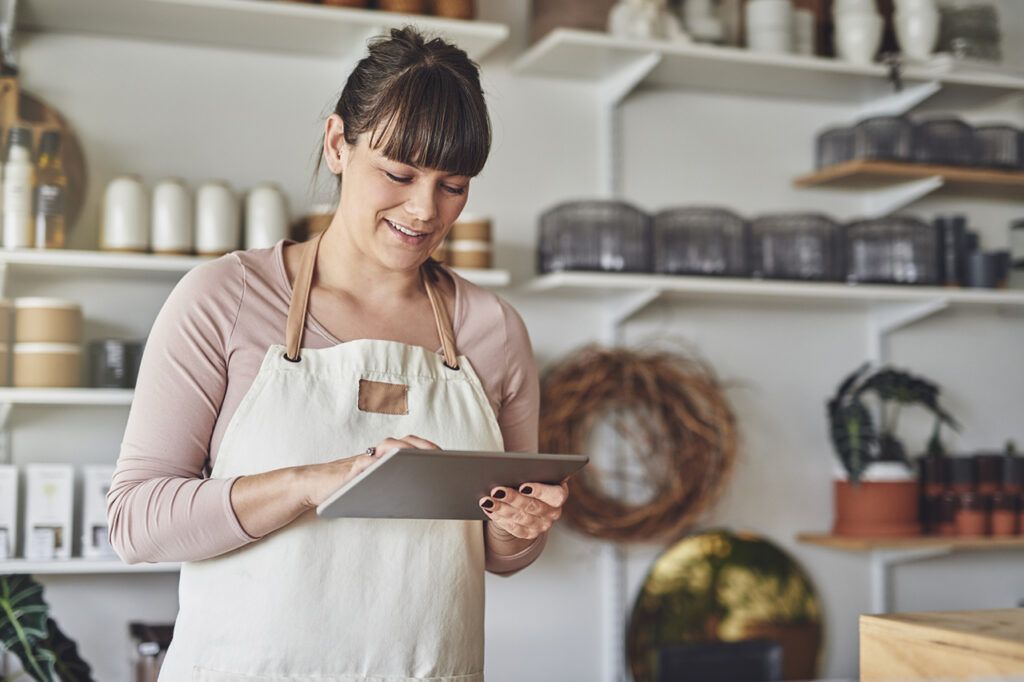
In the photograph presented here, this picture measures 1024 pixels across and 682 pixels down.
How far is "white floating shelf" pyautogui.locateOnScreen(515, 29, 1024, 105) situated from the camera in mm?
2605

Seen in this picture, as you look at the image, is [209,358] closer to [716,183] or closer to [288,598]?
[288,598]

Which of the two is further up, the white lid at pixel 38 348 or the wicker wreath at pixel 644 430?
the white lid at pixel 38 348

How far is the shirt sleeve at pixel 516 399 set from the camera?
1521mm

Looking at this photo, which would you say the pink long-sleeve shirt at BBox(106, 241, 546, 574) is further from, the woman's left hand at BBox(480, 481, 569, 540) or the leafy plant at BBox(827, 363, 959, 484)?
the leafy plant at BBox(827, 363, 959, 484)

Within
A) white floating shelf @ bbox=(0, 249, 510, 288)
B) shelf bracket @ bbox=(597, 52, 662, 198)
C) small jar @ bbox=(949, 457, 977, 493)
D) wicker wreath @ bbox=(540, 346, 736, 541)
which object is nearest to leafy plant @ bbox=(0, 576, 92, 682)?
white floating shelf @ bbox=(0, 249, 510, 288)

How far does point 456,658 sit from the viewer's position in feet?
4.61

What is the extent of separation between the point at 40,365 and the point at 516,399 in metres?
1.09

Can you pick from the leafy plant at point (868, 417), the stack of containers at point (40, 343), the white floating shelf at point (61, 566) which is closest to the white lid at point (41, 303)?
the stack of containers at point (40, 343)

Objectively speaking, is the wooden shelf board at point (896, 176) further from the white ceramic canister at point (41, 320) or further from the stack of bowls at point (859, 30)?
the white ceramic canister at point (41, 320)

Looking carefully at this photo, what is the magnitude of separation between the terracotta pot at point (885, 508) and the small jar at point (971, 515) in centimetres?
11

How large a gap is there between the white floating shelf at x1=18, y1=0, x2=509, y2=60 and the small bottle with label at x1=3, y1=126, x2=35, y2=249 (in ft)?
0.95

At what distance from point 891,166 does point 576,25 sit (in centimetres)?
79

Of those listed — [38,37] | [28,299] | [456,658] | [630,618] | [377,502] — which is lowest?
[630,618]

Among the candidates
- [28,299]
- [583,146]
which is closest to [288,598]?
[28,299]
